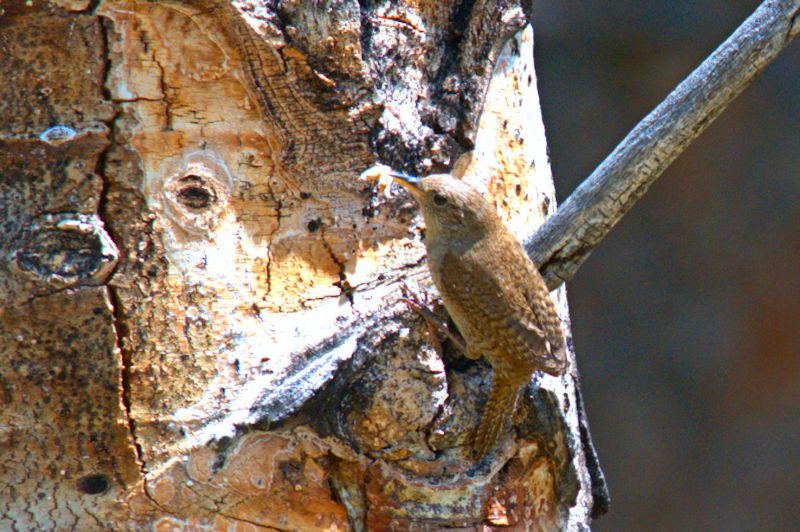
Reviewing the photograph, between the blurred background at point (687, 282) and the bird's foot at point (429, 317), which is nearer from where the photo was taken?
the bird's foot at point (429, 317)

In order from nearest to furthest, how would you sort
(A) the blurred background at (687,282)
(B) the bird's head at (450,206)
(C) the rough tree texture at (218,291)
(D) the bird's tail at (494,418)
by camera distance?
(C) the rough tree texture at (218,291) < (D) the bird's tail at (494,418) < (B) the bird's head at (450,206) < (A) the blurred background at (687,282)

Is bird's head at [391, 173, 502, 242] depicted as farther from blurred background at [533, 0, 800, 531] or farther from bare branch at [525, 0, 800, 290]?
blurred background at [533, 0, 800, 531]

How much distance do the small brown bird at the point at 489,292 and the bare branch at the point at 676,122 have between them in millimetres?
178

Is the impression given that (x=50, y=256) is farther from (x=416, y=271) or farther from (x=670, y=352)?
(x=670, y=352)

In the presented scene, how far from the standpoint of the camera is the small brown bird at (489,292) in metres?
1.62

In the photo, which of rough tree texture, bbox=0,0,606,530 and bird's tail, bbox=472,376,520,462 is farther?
bird's tail, bbox=472,376,520,462

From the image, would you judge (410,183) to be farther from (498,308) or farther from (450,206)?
(498,308)

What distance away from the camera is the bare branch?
5.17 feet

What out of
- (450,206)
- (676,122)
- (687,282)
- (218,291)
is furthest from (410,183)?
(687,282)

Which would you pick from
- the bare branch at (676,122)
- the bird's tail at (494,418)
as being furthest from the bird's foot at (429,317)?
the bare branch at (676,122)

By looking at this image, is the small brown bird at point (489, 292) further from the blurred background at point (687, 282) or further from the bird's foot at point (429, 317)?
the blurred background at point (687, 282)

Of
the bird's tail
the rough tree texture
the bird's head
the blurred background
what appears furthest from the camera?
the blurred background

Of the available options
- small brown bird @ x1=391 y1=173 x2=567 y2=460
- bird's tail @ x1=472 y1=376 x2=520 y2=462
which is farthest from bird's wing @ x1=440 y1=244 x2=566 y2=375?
bird's tail @ x1=472 y1=376 x2=520 y2=462

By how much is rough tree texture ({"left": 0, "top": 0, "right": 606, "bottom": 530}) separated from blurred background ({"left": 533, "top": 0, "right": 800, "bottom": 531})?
3.21m
